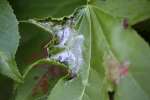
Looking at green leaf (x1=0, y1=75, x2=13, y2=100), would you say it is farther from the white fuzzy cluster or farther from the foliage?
the white fuzzy cluster

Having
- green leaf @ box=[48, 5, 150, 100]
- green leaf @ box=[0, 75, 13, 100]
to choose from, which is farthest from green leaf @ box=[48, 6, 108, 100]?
green leaf @ box=[0, 75, 13, 100]

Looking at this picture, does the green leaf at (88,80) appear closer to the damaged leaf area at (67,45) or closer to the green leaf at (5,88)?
the damaged leaf area at (67,45)

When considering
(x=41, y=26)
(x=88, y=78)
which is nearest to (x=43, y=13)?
(x=41, y=26)

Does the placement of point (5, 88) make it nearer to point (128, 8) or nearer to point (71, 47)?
point (71, 47)

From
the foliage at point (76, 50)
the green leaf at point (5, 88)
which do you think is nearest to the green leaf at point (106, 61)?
the foliage at point (76, 50)

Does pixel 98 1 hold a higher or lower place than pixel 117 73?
higher

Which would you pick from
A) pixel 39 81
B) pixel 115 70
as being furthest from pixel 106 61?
pixel 39 81

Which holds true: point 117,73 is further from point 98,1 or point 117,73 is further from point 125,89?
point 98,1
